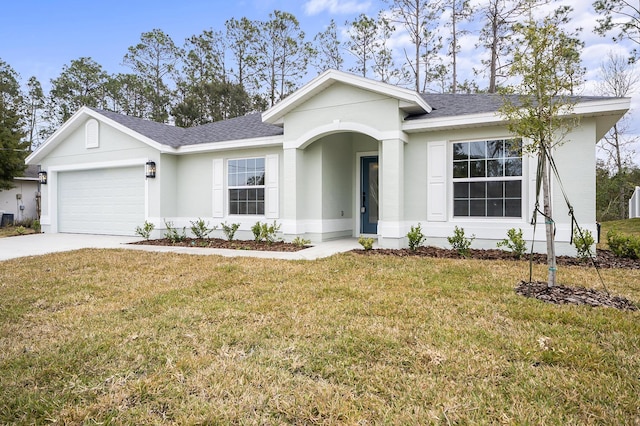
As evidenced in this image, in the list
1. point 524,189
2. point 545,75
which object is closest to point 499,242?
point 524,189

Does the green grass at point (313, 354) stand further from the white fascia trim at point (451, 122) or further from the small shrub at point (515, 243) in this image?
the white fascia trim at point (451, 122)

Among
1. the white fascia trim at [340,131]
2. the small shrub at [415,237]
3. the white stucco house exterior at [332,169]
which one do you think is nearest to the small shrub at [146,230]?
the white stucco house exterior at [332,169]

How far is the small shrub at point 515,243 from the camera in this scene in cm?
695

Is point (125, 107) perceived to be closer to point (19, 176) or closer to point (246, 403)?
point (19, 176)

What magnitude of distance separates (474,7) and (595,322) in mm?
18999

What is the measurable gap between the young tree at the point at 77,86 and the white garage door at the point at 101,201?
17947 millimetres

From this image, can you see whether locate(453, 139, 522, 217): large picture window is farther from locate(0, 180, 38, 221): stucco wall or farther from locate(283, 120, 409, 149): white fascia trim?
locate(0, 180, 38, 221): stucco wall

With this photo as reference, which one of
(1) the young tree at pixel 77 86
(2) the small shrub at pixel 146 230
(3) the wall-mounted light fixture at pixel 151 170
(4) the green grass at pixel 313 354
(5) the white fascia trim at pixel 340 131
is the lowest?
(4) the green grass at pixel 313 354

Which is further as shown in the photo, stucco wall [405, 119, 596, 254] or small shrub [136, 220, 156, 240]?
small shrub [136, 220, 156, 240]

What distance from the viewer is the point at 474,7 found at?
18.0 metres

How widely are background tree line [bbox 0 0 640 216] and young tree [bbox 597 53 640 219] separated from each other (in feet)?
0.17

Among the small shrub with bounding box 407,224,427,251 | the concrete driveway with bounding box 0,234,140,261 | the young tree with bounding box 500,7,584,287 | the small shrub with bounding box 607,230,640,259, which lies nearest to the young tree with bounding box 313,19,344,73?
the concrete driveway with bounding box 0,234,140,261

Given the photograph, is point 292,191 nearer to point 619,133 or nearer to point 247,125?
point 247,125

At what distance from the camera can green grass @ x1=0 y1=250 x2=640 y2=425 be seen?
2.14 metres
